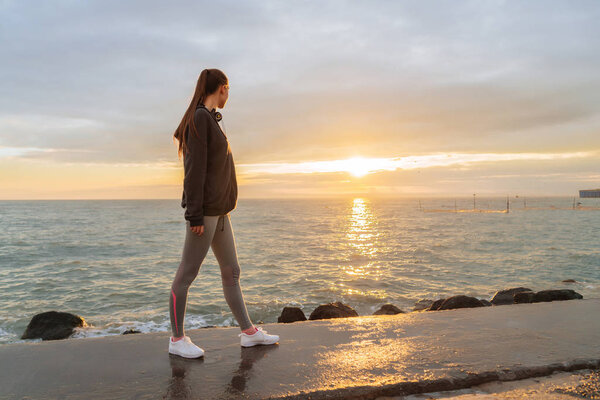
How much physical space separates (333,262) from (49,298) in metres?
12.2

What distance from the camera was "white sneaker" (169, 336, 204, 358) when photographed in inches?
126

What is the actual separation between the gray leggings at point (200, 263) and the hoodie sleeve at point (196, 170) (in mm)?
109

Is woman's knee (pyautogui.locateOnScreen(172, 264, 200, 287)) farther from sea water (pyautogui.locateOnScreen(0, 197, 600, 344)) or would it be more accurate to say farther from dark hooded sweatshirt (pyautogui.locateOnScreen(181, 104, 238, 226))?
sea water (pyautogui.locateOnScreen(0, 197, 600, 344))

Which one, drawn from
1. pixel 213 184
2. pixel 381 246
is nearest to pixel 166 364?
pixel 213 184

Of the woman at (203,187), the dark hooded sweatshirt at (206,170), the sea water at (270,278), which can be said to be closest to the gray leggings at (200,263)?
the woman at (203,187)

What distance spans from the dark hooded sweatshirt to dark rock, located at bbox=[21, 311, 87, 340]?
5.97 m

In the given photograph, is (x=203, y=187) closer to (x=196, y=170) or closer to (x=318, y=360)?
(x=196, y=170)

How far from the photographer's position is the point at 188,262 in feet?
10.4

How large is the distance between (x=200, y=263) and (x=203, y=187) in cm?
65

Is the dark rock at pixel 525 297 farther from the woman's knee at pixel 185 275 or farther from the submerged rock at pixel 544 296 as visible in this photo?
the woman's knee at pixel 185 275

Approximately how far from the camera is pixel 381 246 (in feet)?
94.3

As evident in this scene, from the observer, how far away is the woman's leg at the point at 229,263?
3.32m

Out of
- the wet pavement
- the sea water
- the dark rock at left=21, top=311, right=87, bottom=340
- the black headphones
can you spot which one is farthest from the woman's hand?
the sea water

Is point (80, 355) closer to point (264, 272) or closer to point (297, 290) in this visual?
point (297, 290)
